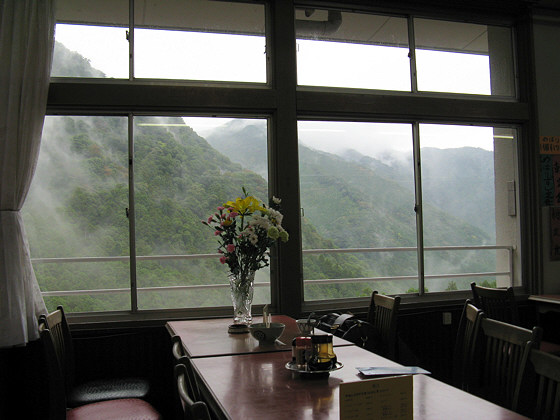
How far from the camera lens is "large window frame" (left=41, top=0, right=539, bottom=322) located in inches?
147

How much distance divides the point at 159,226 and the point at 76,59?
1.35 metres

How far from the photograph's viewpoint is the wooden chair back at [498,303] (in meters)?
3.50

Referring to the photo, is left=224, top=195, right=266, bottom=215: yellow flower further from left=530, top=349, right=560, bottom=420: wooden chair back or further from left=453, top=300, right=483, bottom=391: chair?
left=530, top=349, right=560, bottom=420: wooden chair back

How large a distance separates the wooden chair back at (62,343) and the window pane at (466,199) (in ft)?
9.41

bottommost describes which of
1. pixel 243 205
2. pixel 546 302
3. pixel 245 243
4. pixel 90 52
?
pixel 546 302

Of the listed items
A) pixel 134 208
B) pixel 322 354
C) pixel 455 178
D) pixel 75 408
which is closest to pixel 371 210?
pixel 455 178

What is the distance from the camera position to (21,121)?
11.0ft

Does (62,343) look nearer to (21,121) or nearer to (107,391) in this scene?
(107,391)

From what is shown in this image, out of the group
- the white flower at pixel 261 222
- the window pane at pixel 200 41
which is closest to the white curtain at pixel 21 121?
the window pane at pixel 200 41

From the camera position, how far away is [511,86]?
15.7 ft

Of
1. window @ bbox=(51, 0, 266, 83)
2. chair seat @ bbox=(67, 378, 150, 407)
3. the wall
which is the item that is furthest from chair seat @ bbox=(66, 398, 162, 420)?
the wall

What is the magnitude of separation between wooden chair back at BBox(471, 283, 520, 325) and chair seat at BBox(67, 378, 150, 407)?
7.73 ft

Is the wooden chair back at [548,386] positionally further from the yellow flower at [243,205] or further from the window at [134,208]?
the window at [134,208]

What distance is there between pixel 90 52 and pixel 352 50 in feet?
6.84
